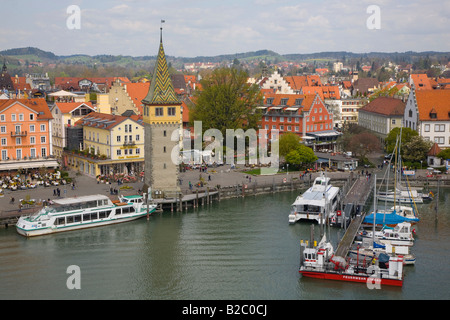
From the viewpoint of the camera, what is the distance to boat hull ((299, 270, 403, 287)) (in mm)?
32438

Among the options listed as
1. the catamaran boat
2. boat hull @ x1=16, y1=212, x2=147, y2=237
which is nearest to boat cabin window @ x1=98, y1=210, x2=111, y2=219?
boat hull @ x1=16, y1=212, x2=147, y2=237

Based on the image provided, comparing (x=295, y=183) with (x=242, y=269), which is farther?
(x=295, y=183)

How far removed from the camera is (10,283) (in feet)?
107

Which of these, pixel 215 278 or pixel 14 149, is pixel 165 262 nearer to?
pixel 215 278

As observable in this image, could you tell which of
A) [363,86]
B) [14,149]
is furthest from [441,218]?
[363,86]

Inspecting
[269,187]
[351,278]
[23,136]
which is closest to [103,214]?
[23,136]

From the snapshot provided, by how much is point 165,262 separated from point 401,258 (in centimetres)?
1359

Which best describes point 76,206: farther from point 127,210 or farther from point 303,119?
point 303,119

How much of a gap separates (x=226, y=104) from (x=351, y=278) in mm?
38970

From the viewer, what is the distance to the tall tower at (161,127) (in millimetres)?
49781

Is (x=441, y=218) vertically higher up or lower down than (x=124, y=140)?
lower down

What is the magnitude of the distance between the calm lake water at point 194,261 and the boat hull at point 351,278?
31cm

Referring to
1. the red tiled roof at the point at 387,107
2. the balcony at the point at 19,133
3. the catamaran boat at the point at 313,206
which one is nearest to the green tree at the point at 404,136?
the red tiled roof at the point at 387,107

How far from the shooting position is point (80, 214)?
43688 mm
